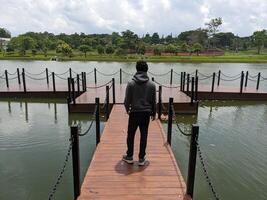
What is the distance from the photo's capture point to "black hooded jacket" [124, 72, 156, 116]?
4.57 metres

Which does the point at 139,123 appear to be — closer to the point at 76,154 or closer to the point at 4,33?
the point at 76,154

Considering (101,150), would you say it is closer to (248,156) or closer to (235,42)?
(248,156)

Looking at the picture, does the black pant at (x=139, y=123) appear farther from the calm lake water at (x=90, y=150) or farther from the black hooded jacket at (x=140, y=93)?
the calm lake water at (x=90, y=150)

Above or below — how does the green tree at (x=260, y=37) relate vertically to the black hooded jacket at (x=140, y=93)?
above

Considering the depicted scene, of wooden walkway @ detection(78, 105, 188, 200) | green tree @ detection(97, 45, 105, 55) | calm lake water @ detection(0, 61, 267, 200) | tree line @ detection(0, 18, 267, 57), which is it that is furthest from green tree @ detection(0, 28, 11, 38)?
wooden walkway @ detection(78, 105, 188, 200)

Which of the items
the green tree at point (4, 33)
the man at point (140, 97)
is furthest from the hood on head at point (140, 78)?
the green tree at point (4, 33)

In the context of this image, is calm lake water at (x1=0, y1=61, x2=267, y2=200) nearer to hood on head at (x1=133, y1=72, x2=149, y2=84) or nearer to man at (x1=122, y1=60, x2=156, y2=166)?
man at (x1=122, y1=60, x2=156, y2=166)

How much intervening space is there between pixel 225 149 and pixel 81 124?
545 centimetres

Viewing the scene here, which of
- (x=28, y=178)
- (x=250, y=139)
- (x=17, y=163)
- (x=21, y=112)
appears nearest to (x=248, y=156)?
(x=250, y=139)

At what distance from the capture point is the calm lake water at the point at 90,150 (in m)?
5.67

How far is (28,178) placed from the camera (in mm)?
6008

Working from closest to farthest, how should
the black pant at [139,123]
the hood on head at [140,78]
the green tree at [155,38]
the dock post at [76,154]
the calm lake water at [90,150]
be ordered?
the dock post at [76,154] → the hood on head at [140,78] → the black pant at [139,123] → the calm lake water at [90,150] → the green tree at [155,38]

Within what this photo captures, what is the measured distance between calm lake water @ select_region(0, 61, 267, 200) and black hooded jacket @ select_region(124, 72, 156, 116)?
7.47ft

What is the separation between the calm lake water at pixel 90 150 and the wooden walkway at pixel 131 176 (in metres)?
0.91
